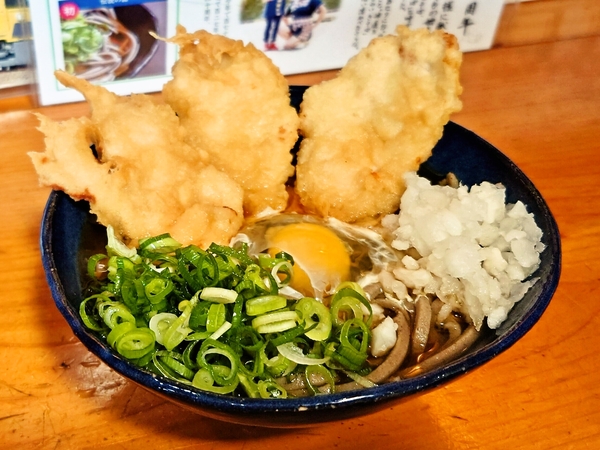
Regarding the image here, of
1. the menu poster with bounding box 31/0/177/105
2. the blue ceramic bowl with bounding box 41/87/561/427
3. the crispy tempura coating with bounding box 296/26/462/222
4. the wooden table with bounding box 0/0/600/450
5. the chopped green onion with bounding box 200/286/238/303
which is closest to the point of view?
the blue ceramic bowl with bounding box 41/87/561/427

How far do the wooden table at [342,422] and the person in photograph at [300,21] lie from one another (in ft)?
3.62

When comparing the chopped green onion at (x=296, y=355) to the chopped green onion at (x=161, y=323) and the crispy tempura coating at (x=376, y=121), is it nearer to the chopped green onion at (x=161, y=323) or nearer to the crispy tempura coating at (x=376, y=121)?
the chopped green onion at (x=161, y=323)

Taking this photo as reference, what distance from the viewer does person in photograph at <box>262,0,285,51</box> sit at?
2.67 m

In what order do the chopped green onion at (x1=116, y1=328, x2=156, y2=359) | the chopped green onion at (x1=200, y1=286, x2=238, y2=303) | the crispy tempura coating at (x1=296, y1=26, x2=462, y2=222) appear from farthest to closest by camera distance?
the crispy tempura coating at (x1=296, y1=26, x2=462, y2=222)
the chopped green onion at (x1=200, y1=286, x2=238, y2=303)
the chopped green onion at (x1=116, y1=328, x2=156, y2=359)

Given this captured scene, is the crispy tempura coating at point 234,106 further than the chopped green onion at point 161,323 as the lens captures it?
Yes

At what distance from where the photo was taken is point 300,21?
2.76 meters

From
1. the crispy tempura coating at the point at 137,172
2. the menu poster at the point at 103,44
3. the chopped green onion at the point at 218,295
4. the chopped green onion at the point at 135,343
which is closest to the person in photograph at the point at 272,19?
the menu poster at the point at 103,44

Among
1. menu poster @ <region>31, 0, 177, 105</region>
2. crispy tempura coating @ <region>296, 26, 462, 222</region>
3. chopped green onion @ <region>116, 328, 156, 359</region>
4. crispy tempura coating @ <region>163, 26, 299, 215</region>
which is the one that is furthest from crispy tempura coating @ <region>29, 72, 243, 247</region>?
menu poster @ <region>31, 0, 177, 105</region>

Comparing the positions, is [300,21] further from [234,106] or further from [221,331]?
[221,331]

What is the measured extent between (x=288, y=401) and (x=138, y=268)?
1.83ft

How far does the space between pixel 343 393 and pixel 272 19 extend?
2040 millimetres

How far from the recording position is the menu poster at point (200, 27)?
7.89ft

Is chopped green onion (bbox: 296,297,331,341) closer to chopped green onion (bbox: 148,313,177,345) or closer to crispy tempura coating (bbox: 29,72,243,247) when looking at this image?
chopped green onion (bbox: 148,313,177,345)

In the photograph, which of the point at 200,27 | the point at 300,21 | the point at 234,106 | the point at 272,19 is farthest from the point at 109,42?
the point at 234,106
